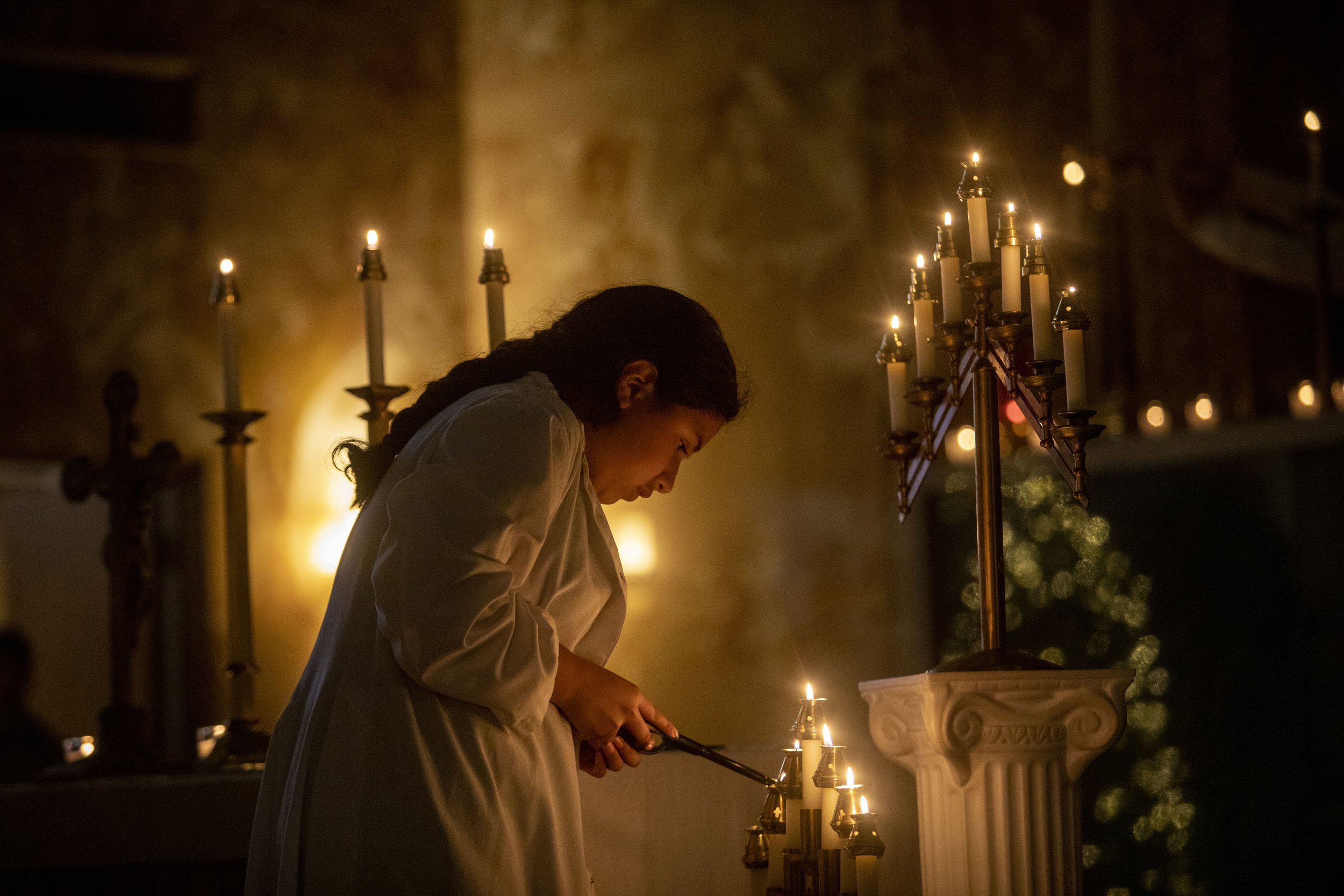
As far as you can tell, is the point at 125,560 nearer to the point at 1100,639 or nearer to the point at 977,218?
the point at 977,218

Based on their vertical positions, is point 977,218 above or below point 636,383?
above

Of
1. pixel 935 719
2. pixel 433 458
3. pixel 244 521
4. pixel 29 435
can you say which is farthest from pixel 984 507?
pixel 29 435

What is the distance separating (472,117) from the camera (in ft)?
20.0

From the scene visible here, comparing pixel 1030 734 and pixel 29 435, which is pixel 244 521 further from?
pixel 29 435

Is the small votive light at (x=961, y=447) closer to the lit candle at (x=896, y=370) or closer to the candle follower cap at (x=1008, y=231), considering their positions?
the lit candle at (x=896, y=370)

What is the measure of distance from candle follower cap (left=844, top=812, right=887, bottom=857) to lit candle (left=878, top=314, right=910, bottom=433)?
2.17ft

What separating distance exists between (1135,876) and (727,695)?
1626mm

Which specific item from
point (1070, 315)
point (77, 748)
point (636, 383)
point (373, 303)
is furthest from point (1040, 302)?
point (77, 748)

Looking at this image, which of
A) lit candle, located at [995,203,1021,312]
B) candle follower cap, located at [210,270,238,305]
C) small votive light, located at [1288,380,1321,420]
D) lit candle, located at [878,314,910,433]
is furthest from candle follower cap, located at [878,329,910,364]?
small votive light, located at [1288,380,1321,420]

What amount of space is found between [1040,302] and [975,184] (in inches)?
9.1

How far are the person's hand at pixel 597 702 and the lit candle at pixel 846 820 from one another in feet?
1.00

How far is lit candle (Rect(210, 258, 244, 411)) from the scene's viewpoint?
2707 mm

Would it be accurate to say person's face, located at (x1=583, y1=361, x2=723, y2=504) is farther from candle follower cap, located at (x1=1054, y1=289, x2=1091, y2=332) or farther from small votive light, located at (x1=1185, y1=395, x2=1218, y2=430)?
small votive light, located at (x1=1185, y1=395, x2=1218, y2=430)

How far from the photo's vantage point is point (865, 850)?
196cm
